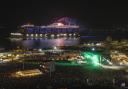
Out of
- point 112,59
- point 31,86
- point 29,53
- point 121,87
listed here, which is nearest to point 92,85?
point 121,87

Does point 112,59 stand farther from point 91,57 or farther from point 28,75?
point 28,75

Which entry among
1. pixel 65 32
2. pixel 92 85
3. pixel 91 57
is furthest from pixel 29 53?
pixel 65 32

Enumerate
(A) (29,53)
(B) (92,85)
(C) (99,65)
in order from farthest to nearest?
(A) (29,53), (C) (99,65), (B) (92,85)

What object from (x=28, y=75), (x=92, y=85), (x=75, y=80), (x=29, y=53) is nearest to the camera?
(x=92, y=85)

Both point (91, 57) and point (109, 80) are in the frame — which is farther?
point (91, 57)

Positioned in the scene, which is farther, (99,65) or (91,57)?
(91,57)

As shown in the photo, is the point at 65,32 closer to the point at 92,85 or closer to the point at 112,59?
the point at 112,59
